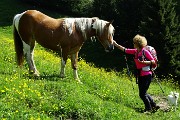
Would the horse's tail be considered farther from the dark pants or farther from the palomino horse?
the dark pants

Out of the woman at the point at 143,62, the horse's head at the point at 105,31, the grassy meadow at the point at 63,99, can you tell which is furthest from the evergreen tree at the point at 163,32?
the woman at the point at 143,62

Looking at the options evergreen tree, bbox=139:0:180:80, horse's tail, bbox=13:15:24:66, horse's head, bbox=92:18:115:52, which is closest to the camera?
horse's head, bbox=92:18:115:52

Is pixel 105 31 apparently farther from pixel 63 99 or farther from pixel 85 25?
pixel 63 99

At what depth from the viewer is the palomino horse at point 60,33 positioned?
41.7 feet

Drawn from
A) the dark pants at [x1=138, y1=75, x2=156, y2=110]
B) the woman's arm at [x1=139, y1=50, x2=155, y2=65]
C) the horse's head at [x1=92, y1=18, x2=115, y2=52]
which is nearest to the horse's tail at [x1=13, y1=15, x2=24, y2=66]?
the horse's head at [x1=92, y1=18, x2=115, y2=52]

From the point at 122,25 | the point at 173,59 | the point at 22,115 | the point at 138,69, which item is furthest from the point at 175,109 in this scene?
the point at 122,25

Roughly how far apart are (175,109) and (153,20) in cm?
2422

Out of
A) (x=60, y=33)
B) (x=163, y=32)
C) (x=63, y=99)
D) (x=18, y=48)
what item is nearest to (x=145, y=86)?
(x=63, y=99)

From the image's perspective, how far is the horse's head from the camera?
1267 cm

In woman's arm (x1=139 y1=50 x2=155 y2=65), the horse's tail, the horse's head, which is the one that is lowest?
the horse's tail

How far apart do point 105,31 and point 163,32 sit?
22.9 m

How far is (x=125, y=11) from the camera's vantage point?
1694 inches

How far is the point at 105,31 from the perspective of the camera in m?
12.7

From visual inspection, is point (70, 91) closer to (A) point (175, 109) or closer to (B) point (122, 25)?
(A) point (175, 109)
